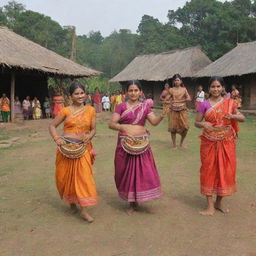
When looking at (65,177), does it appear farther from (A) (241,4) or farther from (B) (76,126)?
(A) (241,4)

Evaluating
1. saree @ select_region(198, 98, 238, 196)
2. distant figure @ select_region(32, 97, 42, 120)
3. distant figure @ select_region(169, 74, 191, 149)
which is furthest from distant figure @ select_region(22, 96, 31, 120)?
saree @ select_region(198, 98, 238, 196)

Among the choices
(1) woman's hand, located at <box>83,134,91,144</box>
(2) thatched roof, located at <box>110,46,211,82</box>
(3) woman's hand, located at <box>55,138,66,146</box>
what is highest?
(2) thatched roof, located at <box>110,46,211,82</box>

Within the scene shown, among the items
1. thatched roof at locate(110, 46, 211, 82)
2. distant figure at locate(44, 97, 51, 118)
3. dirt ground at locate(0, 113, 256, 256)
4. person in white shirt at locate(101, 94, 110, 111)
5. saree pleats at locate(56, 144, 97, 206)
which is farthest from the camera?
thatched roof at locate(110, 46, 211, 82)

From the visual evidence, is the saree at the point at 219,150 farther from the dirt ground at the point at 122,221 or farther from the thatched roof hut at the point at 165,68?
the thatched roof hut at the point at 165,68

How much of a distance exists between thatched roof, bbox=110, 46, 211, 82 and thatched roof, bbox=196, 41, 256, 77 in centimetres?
231

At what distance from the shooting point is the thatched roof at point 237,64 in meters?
20.3

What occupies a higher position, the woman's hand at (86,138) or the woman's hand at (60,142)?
the woman's hand at (86,138)

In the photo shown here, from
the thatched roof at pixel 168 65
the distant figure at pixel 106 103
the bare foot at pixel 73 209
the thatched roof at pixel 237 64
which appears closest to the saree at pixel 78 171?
the bare foot at pixel 73 209

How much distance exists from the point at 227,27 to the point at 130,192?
126ft

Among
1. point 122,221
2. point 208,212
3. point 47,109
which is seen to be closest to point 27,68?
point 47,109

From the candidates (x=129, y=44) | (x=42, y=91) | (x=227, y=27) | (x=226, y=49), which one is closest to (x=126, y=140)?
(x=42, y=91)

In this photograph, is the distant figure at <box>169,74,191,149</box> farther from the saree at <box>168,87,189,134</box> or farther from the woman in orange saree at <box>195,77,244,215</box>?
the woman in orange saree at <box>195,77,244,215</box>

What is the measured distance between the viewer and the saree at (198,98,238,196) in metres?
4.30

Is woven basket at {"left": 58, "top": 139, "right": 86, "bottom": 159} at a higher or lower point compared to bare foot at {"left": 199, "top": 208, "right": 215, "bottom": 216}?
higher
